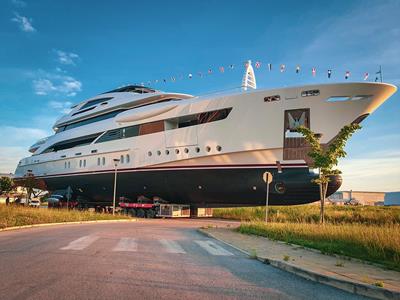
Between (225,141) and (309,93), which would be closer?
(309,93)

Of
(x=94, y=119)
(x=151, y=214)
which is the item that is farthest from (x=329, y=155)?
(x=94, y=119)

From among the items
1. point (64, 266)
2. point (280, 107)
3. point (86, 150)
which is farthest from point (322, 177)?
point (86, 150)

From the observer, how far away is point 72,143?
37.5m

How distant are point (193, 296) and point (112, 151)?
27.4 m

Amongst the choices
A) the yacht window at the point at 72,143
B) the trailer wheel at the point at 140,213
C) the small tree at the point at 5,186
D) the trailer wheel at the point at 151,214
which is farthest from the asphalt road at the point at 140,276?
the small tree at the point at 5,186

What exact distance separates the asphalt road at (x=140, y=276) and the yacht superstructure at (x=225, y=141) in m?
14.6

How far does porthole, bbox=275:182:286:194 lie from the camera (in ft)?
76.3

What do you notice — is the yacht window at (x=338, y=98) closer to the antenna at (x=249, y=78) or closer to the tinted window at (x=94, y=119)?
the antenna at (x=249, y=78)

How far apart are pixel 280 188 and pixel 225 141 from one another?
185 inches

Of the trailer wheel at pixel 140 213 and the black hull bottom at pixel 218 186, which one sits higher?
the black hull bottom at pixel 218 186

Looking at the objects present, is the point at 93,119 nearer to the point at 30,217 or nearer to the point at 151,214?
the point at 151,214

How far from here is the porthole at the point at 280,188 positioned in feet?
76.3

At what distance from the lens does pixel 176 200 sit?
28.8 m

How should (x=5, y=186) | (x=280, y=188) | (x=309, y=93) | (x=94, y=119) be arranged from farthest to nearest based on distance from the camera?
(x=5, y=186) → (x=94, y=119) → (x=280, y=188) → (x=309, y=93)
